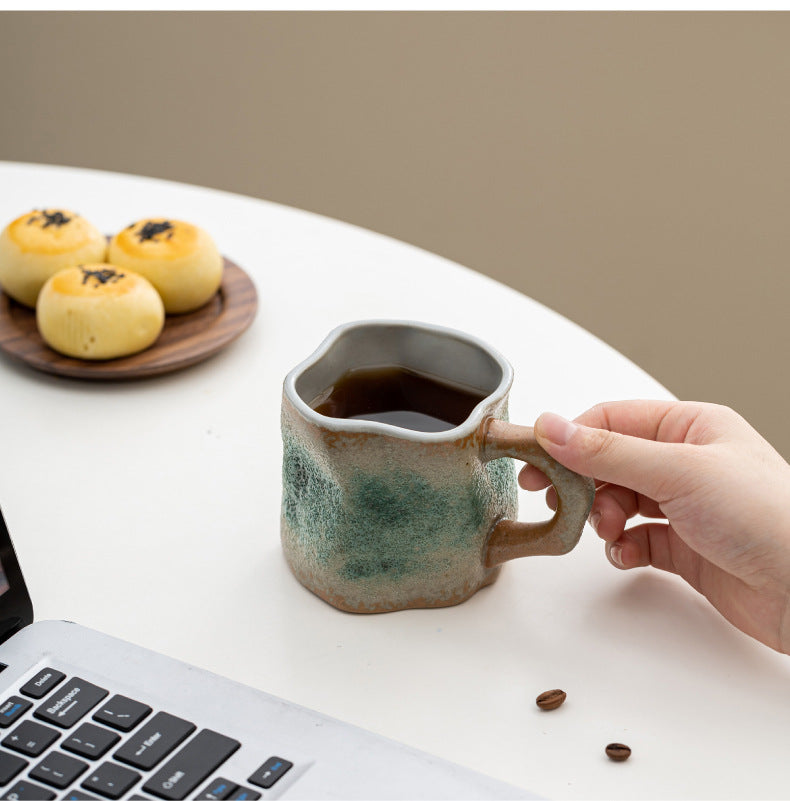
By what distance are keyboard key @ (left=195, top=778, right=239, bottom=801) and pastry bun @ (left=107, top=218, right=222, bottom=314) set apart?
1.84ft

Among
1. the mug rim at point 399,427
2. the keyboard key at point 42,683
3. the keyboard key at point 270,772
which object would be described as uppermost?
the mug rim at point 399,427

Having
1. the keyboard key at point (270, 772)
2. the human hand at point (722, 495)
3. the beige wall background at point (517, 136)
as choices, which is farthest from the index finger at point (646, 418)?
the beige wall background at point (517, 136)

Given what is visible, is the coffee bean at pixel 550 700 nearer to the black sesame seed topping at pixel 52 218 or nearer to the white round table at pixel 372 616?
the white round table at pixel 372 616

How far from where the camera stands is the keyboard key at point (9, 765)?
49cm

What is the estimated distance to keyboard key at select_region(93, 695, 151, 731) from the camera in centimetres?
52

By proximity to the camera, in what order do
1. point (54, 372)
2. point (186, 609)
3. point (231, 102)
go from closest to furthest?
1. point (186, 609)
2. point (54, 372)
3. point (231, 102)

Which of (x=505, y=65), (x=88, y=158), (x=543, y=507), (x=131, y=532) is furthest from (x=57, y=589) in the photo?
(x=88, y=158)

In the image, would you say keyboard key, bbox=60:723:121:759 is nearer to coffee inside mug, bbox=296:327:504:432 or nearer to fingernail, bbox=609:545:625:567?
coffee inside mug, bbox=296:327:504:432

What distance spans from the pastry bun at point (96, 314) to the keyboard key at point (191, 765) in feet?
1.47

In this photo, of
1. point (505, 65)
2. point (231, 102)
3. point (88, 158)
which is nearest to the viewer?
point (505, 65)

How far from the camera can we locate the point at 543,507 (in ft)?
2.52

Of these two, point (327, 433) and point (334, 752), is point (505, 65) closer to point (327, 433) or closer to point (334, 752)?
point (327, 433)

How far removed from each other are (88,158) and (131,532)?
5.40 ft

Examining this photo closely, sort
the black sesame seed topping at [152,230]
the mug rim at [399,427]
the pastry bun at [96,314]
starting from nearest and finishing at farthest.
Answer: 1. the mug rim at [399,427]
2. the pastry bun at [96,314]
3. the black sesame seed topping at [152,230]
